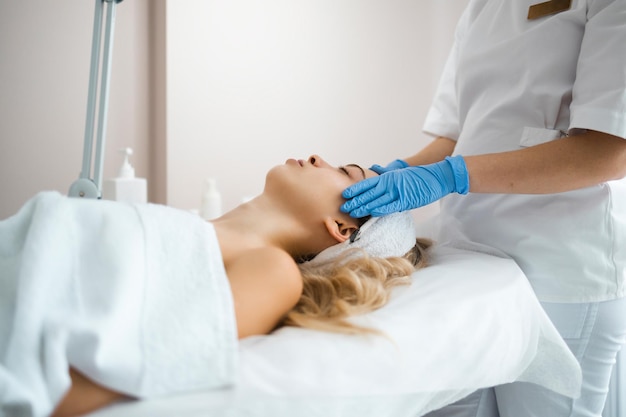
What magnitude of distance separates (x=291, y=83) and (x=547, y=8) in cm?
138

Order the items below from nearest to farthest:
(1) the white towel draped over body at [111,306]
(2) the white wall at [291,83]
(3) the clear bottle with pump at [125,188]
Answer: (1) the white towel draped over body at [111,306]
(3) the clear bottle with pump at [125,188]
(2) the white wall at [291,83]

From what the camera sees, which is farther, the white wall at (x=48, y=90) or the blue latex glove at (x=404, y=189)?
the white wall at (x=48, y=90)

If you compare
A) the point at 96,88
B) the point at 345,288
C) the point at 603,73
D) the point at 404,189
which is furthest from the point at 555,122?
the point at 96,88

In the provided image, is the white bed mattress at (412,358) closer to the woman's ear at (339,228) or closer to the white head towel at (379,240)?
the white head towel at (379,240)

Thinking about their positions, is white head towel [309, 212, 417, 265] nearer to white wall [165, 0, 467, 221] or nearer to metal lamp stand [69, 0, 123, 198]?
metal lamp stand [69, 0, 123, 198]

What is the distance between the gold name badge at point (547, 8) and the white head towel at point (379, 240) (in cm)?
58

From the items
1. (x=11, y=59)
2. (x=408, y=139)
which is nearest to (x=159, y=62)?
(x=11, y=59)

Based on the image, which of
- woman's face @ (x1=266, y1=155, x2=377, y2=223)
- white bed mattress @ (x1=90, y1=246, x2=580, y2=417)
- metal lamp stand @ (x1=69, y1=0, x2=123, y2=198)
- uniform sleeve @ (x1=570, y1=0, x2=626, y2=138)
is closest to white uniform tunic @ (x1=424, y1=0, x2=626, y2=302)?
uniform sleeve @ (x1=570, y1=0, x2=626, y2=138)

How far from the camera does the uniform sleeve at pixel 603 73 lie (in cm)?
105

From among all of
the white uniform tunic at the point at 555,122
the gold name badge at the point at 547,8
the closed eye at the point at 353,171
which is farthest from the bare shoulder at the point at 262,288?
the gold name badge at the point at 547,8

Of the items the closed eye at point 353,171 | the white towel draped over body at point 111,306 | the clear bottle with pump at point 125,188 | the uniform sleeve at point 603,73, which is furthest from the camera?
the clear bottle with pump at point 125,188

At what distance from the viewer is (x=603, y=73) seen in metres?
1.08

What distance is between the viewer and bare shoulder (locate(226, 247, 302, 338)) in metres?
0.83

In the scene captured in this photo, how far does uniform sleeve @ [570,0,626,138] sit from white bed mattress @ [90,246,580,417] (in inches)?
13.6
